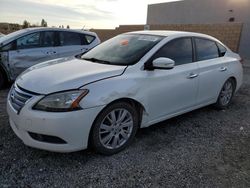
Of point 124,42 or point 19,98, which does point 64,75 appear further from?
point 124,42

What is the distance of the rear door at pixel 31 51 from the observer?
19.4ft

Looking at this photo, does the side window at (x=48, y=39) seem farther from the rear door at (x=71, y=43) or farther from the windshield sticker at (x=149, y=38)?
the windshield sticker at (x=149, y=38)

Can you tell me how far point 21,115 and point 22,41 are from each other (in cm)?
393

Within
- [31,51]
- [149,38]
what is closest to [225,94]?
[149,38]

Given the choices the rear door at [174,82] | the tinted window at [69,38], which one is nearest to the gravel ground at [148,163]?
the rear door at [174,82]

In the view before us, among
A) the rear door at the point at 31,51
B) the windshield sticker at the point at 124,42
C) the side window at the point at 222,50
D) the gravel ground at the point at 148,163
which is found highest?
the windshield sticker at the point at 124,42

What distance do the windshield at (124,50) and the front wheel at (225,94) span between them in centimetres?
196

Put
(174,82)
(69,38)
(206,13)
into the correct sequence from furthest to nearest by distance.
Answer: (206,13)
(69,38)
(174,82)

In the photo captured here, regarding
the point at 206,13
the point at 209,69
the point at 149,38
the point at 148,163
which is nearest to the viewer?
the point at 148,163

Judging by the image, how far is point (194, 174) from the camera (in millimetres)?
2791

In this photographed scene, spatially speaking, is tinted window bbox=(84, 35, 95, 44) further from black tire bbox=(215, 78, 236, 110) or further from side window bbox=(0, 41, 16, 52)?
black tire bbox=(215, 78, 236, 110)

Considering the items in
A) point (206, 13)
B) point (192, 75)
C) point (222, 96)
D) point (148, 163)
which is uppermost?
point (206, 13)

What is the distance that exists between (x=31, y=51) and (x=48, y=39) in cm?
58

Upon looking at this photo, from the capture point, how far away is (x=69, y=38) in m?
6.85
